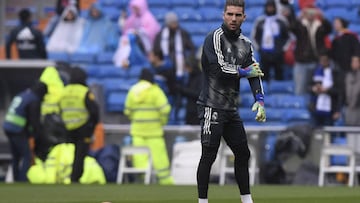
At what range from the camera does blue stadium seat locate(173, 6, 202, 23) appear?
90.3ft

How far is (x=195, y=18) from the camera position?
2753 cm

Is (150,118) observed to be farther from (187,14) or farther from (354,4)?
(354,4)

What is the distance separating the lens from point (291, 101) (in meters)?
24.6

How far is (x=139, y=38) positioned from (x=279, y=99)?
3.52 meters

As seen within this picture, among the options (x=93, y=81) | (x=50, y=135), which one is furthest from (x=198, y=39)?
(x=50, y=135)

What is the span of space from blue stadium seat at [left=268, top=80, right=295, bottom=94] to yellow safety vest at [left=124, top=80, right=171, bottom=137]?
3924mm

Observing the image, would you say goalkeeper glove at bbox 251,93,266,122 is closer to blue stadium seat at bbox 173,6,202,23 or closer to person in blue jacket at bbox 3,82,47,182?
person in blue jacket at bbox 3,82,47,182

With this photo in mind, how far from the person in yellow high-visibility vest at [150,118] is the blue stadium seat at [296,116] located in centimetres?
364

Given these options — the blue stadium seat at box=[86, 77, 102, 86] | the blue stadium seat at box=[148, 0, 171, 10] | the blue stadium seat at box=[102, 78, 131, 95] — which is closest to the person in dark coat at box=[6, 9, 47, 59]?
the blue stadium seat at box=[86, 77, 102, 86]

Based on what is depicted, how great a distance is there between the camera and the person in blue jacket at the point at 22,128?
851 inches

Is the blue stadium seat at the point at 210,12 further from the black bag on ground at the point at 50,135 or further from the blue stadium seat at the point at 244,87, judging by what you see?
the black bag on ground at the point at 50,135

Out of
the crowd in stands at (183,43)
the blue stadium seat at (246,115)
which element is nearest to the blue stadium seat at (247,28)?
the crowd in stands at (183,43)

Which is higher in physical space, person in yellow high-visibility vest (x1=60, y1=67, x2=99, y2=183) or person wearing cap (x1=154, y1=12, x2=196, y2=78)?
person wearing cap (x1=154, y1=12, x2=196, y2=78)

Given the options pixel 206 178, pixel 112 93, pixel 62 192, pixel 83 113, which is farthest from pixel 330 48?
pixel 206 178
